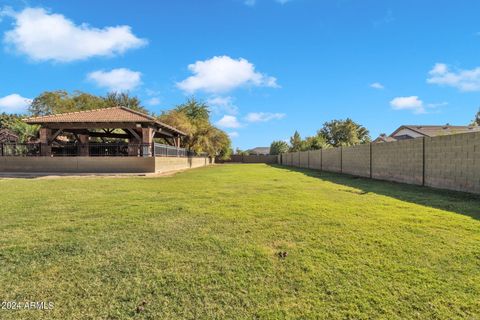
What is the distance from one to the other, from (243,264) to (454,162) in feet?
26.2

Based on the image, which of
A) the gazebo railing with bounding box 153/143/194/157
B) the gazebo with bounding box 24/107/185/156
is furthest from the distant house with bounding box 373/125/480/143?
the gazebo with bounding box 24/107/185/156

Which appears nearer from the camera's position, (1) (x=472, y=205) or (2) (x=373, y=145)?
(1) (x=472, y=205)

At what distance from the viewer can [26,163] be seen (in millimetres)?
18922

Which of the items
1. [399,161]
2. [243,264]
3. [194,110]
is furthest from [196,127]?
[243,264]

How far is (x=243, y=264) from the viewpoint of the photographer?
3240mm

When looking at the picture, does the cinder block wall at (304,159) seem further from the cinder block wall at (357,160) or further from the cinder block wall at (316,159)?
the cinder block wall at (357,160)

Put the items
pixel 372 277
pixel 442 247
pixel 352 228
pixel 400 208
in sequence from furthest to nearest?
pixel 400 208 → pixel 352 228 → pixel 442 247 → pixel 372 277

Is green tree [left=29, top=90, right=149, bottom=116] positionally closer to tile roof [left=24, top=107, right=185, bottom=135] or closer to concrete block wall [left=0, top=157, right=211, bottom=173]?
tile roof [left=24, top=107, right=185, bottom=135]

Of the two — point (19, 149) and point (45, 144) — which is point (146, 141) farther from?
point (19, 149)

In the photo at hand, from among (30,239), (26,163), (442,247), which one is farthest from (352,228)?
(26,163)

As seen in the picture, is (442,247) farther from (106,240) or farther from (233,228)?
(106,240)

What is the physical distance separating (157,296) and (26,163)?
66.5 ft

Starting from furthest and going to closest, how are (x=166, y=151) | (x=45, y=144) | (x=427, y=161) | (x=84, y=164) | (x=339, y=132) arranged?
(x=339, y=132)
(x=166, y=151)
(x=45, y=144)
(x=84, y=164)
(x=427, y=161)

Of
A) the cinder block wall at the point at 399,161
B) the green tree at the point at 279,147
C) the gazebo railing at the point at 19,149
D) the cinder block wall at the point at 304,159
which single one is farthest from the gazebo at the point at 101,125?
the green tree at the point at 279,147
